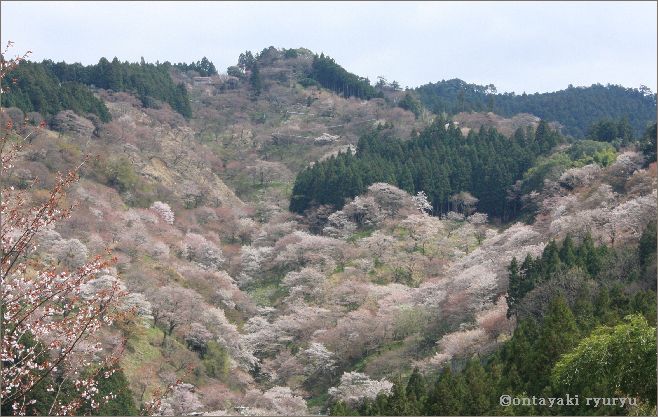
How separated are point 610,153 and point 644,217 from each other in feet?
71.8

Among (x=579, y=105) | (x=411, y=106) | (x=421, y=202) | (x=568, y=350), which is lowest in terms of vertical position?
(x=568, y=350)

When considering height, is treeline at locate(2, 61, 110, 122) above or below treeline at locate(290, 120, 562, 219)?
above

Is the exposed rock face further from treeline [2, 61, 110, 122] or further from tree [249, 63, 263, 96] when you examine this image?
tree [249, 63, 263, 96]

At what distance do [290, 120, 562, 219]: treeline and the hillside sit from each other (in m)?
0.21

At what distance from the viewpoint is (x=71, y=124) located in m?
65.1

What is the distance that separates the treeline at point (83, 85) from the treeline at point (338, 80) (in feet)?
79.3

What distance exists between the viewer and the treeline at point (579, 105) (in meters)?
119

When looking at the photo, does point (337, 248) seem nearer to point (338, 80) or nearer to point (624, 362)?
point (624, 362)

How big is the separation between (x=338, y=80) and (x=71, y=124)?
182ft

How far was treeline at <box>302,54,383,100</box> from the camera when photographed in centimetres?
10994

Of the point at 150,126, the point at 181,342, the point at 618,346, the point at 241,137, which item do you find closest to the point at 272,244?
the point at 181,342

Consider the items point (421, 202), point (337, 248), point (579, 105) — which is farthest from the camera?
point (579, 105)

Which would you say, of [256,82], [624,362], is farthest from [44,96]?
[624,362]

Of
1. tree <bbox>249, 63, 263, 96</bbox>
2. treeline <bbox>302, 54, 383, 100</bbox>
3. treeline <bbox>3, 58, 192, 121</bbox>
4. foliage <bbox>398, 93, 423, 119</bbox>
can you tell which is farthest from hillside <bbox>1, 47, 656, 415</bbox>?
tree <bbox>249, 63, 263, 96</bbox>
